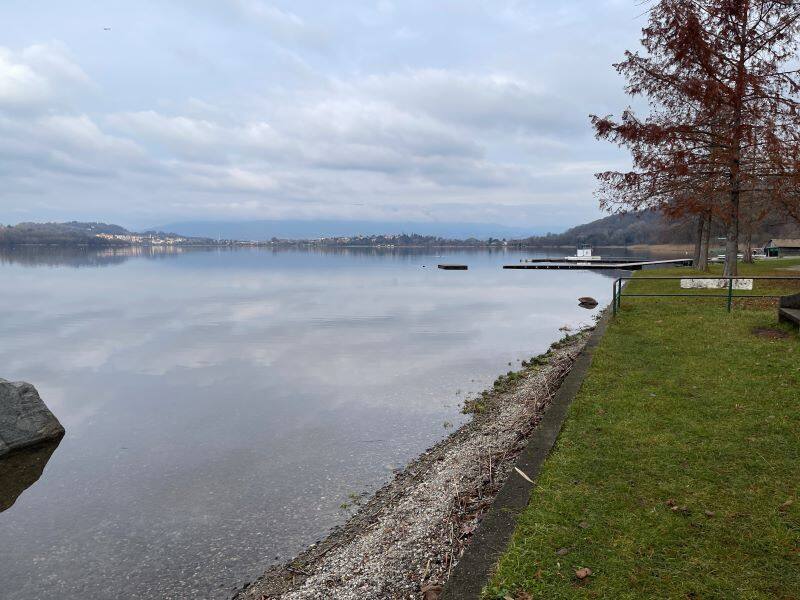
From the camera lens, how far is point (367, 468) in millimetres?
11078

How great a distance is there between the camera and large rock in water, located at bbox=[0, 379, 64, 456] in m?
13.0

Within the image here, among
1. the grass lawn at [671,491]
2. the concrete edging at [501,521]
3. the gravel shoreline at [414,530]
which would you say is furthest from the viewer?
the gravel shoreline at [414,530]

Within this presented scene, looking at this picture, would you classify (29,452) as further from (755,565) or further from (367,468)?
(755,565)

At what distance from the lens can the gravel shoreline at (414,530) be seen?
6.02 m

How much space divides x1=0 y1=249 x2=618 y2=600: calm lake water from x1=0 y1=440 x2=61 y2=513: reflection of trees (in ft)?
0.71

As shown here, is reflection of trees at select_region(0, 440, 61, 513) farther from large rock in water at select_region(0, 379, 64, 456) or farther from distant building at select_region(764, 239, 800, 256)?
distant building at select_region(764, 239, 800, 256)

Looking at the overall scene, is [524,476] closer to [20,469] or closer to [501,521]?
[501,521]

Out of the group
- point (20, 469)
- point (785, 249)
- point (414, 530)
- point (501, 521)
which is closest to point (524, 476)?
point (501, 521)

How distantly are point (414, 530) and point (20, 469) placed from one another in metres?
10.2

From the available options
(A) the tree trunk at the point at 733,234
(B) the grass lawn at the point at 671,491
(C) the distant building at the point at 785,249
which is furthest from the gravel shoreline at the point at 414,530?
(C) the distant building at the point at 785,249

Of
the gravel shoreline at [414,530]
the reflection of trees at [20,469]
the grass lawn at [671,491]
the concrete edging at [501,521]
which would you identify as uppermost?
the grass lawn at [671,491]

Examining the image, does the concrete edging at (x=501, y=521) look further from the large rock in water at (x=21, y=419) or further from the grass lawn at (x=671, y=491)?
the large rock in water at (x=21, y=419)

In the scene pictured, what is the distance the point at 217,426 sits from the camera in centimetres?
1433

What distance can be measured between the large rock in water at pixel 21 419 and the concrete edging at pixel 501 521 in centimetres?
1264
